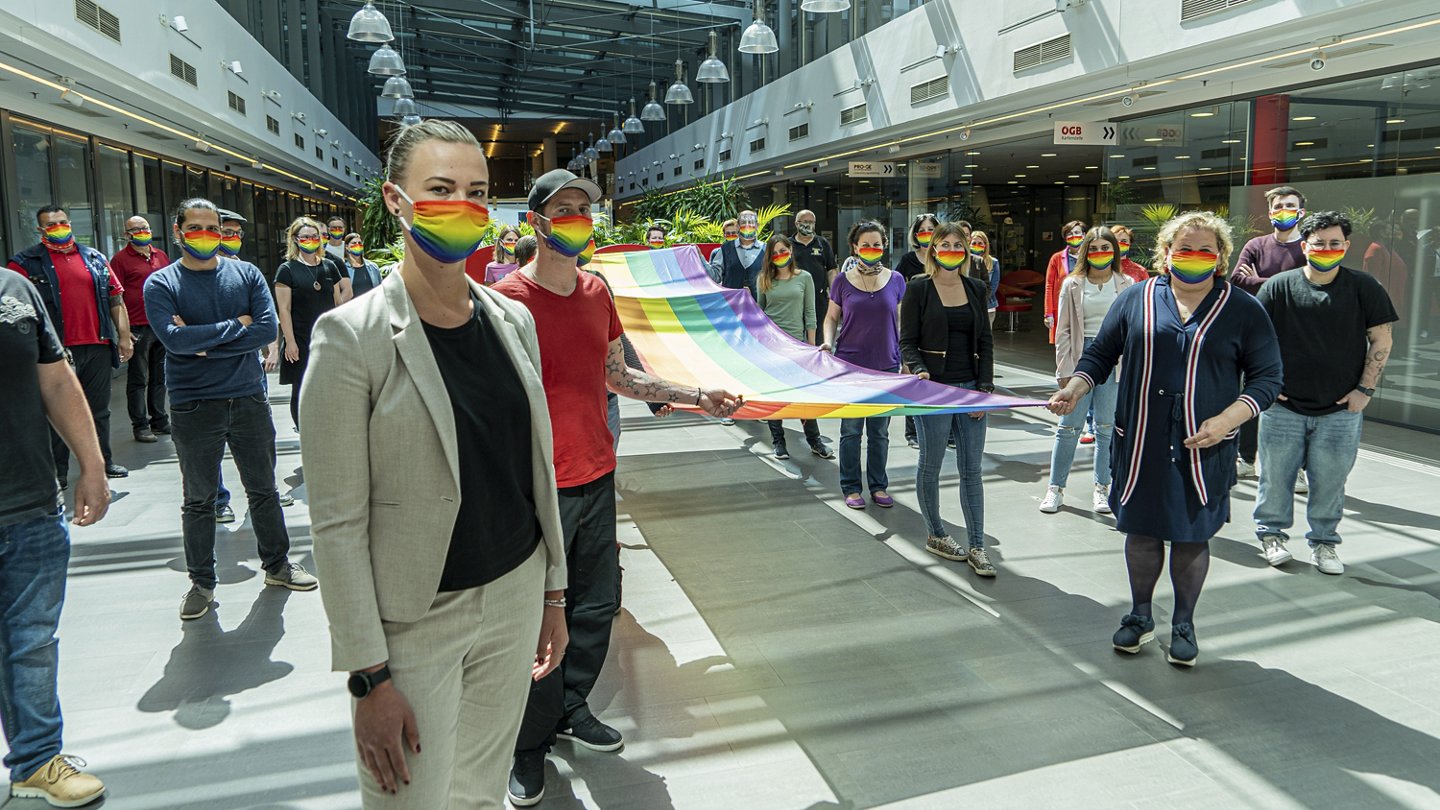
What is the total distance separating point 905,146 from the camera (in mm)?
15047

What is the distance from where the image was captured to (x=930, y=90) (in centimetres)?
1252

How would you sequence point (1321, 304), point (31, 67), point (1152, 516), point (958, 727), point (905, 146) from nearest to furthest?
point (958, 727), point (1152, 516), point (1321, 304), point (31, 67), point (905, 146)

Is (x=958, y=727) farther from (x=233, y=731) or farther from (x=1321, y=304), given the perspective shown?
(x=1321, y=304)

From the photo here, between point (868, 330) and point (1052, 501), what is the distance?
4.80ft

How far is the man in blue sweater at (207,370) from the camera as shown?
406 cm

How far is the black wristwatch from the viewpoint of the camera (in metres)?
1.55

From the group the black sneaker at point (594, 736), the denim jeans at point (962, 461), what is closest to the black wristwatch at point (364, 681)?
the black sneaker at point (594, 736)

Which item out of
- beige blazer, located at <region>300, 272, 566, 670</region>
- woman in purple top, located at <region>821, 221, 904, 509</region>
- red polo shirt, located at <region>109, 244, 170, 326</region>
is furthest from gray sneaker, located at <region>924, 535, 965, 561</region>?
red polo shirt, located at <region>109, 244, 170, 326</region>

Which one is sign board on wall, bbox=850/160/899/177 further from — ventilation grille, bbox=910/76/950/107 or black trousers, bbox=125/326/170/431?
black trousers, bbox=125/326/170/431

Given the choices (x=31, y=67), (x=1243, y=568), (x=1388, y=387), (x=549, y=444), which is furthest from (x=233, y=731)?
(x=1388, y=387)

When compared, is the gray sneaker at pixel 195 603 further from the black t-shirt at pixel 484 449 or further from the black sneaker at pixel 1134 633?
the black sneaker at pixel 1134 633

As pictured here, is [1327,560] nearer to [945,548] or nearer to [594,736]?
[945,548]

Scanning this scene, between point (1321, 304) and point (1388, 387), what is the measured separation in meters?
4.66

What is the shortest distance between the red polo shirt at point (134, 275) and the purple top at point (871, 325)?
5.85 meters
